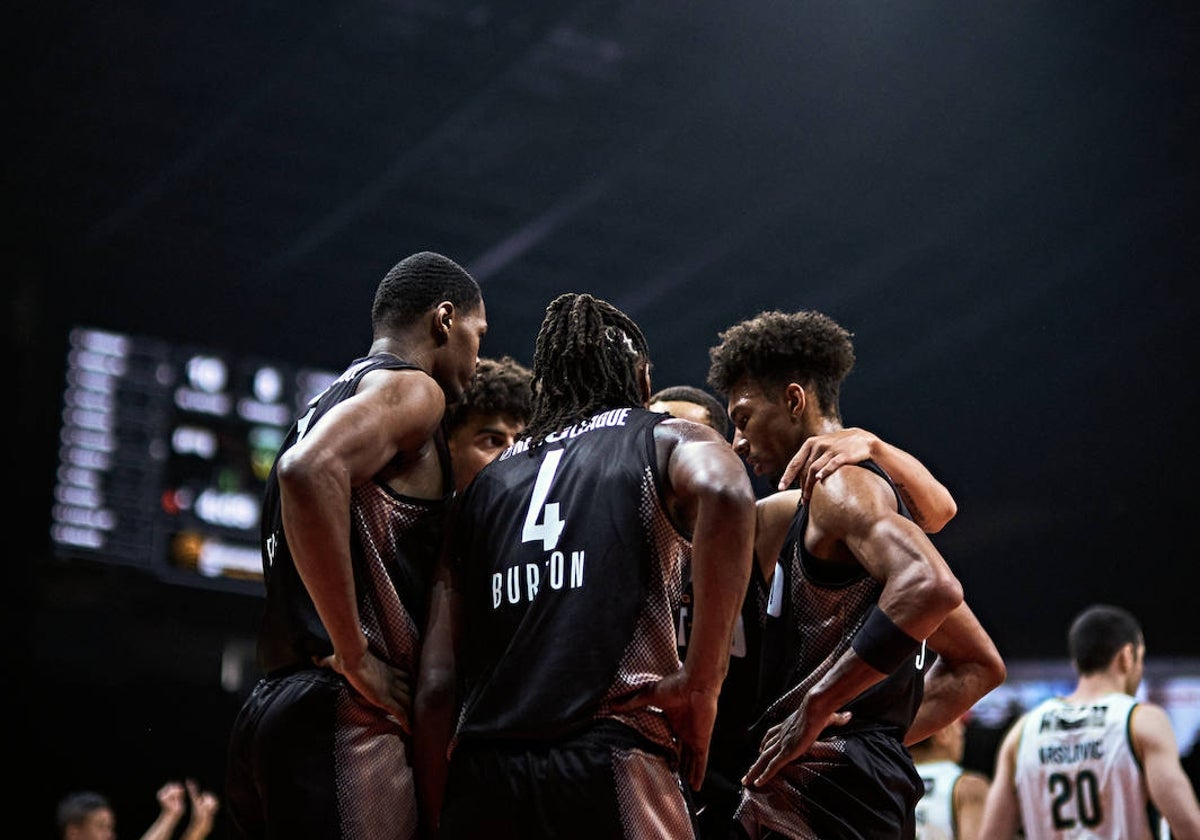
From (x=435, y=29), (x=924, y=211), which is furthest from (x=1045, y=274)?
(x=435, y=29)

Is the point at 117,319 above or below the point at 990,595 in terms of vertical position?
above

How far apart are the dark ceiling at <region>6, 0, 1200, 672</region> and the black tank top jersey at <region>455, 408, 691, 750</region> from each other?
1004 centimetres

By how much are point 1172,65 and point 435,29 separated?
758 centimetres

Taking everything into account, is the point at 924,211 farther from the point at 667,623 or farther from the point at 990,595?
the point at 667,623

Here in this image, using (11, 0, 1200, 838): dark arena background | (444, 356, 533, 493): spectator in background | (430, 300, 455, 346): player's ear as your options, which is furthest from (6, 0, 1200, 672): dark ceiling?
(430, 300, 455, 346): player's ear

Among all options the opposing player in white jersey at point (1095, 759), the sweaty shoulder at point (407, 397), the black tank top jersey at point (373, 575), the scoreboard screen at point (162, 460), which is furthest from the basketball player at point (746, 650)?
the scoreboard screen at point (162, 460)

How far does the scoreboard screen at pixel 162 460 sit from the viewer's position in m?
11.2

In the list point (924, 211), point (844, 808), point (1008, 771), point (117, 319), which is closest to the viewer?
point (844, 808)

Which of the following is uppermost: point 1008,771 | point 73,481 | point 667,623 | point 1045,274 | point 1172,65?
point 1172,65

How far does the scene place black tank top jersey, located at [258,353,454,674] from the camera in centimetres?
315

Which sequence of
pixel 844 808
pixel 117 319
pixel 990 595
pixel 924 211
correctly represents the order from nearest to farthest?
pixel 844 808, pixel 117 319, pixel 924 211, pixel 990 595

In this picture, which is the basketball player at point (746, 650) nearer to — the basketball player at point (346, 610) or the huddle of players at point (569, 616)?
the huddle of players at point (569, 616)

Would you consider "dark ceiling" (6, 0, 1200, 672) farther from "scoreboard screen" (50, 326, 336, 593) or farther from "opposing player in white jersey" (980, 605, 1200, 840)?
"opposing player in white jersey" (980, 605, 1200, 840)

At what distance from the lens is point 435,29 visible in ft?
44.4
